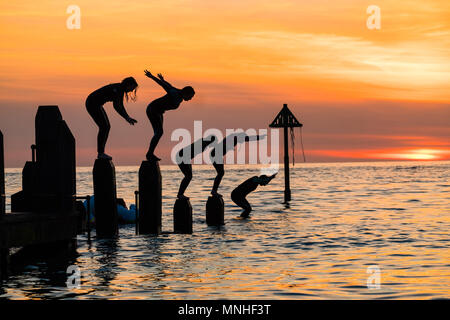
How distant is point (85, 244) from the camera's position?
18.0 m

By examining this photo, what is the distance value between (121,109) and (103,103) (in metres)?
0.44

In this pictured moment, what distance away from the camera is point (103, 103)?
17375 mm

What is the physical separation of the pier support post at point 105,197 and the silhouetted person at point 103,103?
0.27 meters

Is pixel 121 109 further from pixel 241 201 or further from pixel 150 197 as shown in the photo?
pixel 241 201

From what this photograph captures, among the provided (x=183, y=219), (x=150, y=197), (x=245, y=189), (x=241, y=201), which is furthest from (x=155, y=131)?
(x=241, y=201)

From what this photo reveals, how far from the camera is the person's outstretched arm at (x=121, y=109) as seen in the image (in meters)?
17.4

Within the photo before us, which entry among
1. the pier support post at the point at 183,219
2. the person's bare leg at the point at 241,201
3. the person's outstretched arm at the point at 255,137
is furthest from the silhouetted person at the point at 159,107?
the person's bare leg at the point at 241,201

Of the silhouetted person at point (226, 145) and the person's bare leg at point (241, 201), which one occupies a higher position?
the silhouetted person at point (226, 145)

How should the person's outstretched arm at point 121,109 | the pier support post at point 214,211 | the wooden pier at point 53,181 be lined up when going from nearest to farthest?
the wooden pier at point 53,181, the person's outstretched arm at point 121,109, the pier support post at point 214,211

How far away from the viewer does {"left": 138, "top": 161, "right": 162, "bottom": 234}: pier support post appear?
18.1 m

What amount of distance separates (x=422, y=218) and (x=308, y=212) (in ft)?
19.2

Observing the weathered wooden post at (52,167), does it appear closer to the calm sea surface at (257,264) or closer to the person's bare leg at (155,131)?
the calm sea surface at (257,264)
